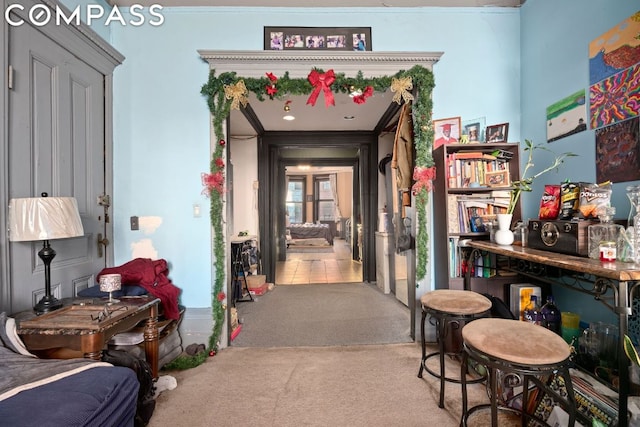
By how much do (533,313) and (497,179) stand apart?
100 cm

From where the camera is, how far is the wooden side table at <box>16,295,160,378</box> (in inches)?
56.2

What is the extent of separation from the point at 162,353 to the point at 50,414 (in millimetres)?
1346

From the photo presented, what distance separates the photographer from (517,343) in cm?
123

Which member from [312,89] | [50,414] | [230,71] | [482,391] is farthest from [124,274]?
[482,391]

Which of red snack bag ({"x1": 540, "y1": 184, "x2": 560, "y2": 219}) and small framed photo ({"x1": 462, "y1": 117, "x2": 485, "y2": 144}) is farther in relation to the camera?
small framed photo ({"x1": 462, "y1": 117, "x2": 485, "y2": 144})

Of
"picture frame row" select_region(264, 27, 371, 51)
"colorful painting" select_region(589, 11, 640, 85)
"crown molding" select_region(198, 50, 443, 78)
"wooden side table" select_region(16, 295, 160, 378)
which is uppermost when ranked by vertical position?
"picture frame row" select_region(264, 27, 371, 51)

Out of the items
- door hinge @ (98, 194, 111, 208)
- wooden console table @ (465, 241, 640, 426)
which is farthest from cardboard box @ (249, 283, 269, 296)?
wooden console table @ (465, 241, 640, 426)

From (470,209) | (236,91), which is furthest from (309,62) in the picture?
(470,209)

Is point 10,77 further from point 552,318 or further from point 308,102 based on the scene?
point 552,318

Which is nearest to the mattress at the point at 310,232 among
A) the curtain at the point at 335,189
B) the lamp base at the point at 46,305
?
the curtain at the point at 335,189

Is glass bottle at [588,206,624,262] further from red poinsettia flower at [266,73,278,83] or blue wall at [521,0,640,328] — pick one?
red poinsettia flower at [266,73,278,83]

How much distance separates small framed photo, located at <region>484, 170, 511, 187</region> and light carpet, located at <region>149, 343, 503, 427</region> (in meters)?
1.41

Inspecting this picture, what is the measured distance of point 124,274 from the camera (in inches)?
82.8

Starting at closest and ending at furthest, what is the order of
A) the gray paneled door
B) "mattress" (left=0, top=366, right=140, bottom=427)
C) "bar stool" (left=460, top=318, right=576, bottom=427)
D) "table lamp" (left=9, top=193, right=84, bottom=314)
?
"mattress" (left=0, top=366, right=140, bottom=427), "bar stool" (left=460, top=318, right=576, bottom=427), "table lamp" (left=9, top=193, right=84, bottom=314), the gray paneled door
